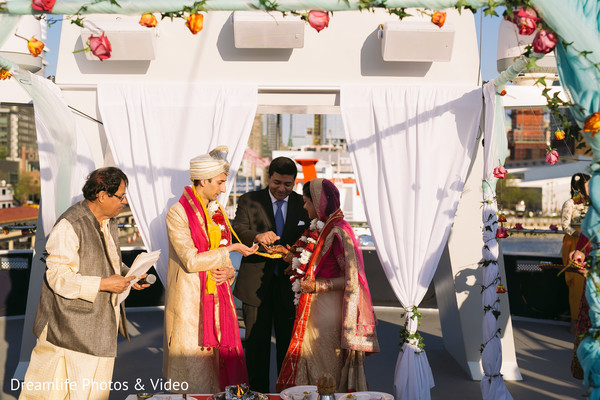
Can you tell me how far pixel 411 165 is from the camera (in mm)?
4500

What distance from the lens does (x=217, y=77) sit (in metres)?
4.83

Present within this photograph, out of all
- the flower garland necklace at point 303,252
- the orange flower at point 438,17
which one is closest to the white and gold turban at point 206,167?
the flower garland necklace at point 303,252

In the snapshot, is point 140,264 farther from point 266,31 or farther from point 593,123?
point 266,31

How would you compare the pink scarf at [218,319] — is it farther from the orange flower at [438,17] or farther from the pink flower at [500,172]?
the pink flower at [500,172]

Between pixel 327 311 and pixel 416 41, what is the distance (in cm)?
219

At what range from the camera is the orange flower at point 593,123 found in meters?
2.17

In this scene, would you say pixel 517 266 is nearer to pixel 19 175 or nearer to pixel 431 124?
pixel 431 124

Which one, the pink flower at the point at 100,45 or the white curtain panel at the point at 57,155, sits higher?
the pink flower at the point at 100,45

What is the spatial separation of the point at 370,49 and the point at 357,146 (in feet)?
2.78

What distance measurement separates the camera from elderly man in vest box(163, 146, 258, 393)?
11.3ft

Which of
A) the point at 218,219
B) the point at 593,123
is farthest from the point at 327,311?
the point at 593,123

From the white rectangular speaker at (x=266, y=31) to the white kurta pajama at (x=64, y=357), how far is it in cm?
231

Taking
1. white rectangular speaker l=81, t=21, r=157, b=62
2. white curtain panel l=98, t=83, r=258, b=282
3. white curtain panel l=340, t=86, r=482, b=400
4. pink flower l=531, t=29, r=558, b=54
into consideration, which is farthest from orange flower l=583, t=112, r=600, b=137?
white rectangular speaker l=81, t=21, r=157, b=62

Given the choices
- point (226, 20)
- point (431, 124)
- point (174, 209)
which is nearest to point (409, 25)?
point (431, 124)
